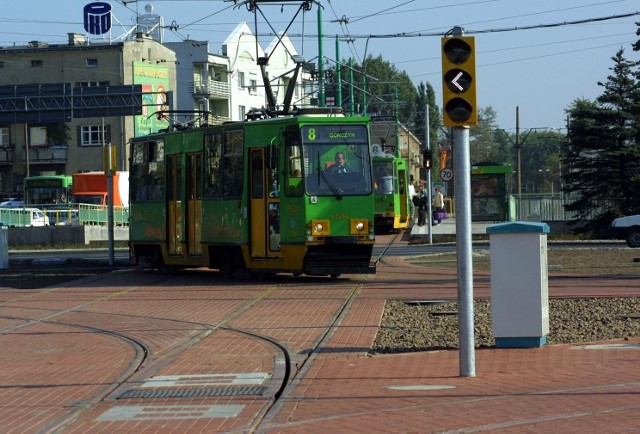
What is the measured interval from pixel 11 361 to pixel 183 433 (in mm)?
5124

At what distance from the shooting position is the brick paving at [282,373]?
8570 millimetres

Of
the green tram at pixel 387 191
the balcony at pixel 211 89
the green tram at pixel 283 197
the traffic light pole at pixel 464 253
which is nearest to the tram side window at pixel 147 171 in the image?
the green tram at pixel 283 197

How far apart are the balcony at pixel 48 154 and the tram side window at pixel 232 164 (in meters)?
61.1

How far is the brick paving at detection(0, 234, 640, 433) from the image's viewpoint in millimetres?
8570

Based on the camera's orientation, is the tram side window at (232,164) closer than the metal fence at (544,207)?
Yes

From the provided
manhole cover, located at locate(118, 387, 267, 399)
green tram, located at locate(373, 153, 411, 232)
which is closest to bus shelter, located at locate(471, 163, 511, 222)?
green tram, located at locate(373, 153, 411, 232)

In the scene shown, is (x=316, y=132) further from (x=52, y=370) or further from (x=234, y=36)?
(x=234, y=36)

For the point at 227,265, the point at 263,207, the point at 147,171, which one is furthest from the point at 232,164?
the point at 147,171

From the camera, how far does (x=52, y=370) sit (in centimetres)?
1189

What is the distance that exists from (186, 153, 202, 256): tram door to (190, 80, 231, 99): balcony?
59.3 metres

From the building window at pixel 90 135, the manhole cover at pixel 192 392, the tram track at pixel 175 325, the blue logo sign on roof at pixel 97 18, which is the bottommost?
the manhole cover at pixel 192 392

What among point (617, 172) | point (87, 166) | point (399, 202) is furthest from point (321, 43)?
point (87, 166)

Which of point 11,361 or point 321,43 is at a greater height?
point 321,43

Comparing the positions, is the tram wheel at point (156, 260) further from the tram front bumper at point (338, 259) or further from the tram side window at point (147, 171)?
the tram front bumper at point (338, 259)
